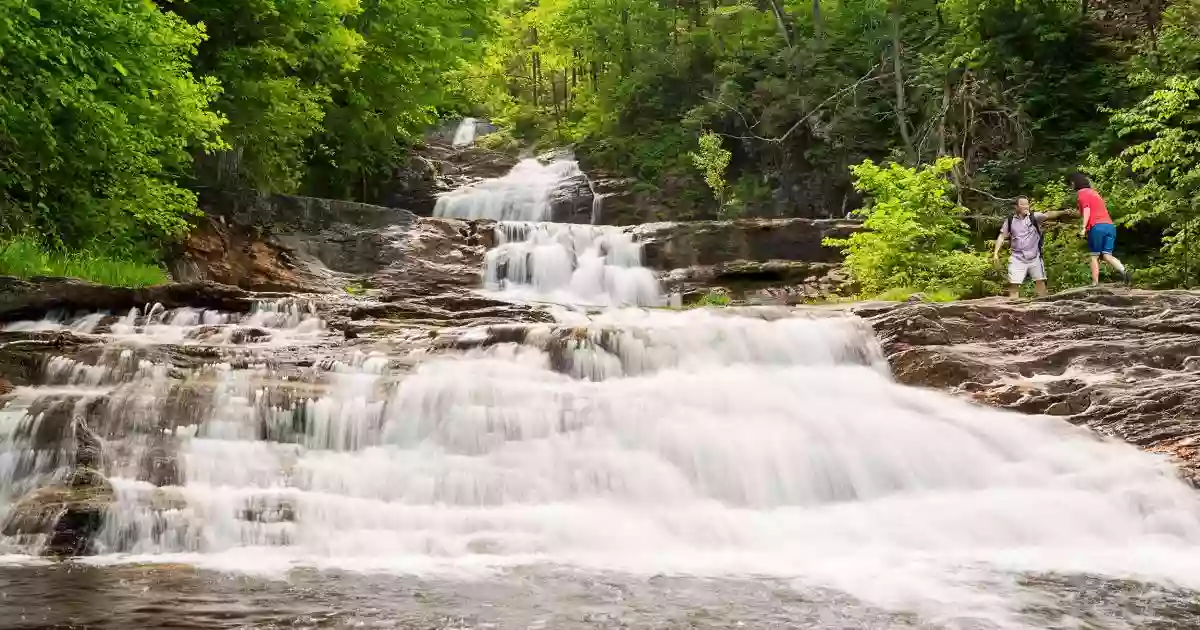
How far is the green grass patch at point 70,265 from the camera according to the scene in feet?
31.7

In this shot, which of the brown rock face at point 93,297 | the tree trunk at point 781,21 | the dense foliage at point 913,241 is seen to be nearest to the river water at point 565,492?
the brown rock face at point 93,297

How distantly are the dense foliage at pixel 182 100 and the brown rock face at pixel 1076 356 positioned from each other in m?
9.50

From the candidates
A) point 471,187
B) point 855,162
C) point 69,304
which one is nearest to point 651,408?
point 69,304

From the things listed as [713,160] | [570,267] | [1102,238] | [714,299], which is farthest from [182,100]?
[713,160]

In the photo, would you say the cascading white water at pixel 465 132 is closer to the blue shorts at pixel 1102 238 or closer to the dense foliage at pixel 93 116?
the dense foliage at pixel 93 116

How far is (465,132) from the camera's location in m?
39.0

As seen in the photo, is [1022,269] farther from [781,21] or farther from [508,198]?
[781,21]

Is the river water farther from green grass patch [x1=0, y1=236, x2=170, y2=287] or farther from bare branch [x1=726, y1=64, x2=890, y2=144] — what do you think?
bare branch [x1=726, y1=64, x2=890, y2=144]

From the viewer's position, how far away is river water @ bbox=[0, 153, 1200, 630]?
13.7ft

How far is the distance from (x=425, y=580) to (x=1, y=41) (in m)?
7.60

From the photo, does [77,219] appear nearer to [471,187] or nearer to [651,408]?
[651,408]

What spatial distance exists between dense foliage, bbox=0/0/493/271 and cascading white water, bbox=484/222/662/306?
14.9 ft

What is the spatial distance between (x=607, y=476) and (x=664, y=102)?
22.5 meters

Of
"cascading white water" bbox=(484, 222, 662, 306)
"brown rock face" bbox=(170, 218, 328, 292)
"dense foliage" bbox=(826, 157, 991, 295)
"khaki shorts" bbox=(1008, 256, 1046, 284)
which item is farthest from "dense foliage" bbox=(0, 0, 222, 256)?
"khaki shorts" bbox=(1008, 256, 1046, 284)
